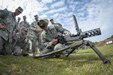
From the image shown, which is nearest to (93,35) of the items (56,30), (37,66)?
(37,66)

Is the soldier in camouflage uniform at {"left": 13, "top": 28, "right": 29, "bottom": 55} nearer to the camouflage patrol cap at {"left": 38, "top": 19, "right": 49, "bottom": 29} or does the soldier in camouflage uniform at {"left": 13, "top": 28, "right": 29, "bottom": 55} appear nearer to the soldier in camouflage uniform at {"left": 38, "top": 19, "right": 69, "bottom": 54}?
the soldier in camouflage uniform at {"left": 38, "top": 19, "right": 69, "bottom": 54}

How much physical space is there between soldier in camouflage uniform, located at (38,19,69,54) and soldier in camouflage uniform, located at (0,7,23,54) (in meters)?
1.94

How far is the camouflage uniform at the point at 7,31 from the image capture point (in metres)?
16.8

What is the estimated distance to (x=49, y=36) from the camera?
19438 millimetres

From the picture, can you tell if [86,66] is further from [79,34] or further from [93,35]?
[79,34]

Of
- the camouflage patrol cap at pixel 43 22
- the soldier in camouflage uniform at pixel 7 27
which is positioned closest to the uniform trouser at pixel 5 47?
the soldier in camouflage uniform at pixel 7 27

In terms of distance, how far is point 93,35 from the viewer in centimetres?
1322

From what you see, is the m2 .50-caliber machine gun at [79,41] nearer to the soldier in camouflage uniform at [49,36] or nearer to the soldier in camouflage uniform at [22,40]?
the soldier in camouflage uniform at [49,36]

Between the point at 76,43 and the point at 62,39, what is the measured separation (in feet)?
5.45

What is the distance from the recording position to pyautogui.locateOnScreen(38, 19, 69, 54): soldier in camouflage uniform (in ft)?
53.6

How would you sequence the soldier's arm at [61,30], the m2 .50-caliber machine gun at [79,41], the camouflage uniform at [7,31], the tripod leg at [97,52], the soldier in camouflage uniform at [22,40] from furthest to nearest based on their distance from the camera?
the soldier in camouflage uniform at [22,40] → the soldier's arm at [61,30] → the camouflage uniform at [7,31] → the m2 .50-caliber machine gun at [79,41] → the tripod leg at [97,52]

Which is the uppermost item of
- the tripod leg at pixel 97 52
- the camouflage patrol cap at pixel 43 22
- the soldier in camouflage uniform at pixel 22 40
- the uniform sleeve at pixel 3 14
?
the uniform sleeve at pixel 3 14

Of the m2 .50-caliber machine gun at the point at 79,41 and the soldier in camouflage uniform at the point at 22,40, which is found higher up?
the m2 .50-caliber machine gun at the point at 79,41

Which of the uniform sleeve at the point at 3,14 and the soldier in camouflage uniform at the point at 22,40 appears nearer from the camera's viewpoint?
the uniform sleeve at the point at 3,14
